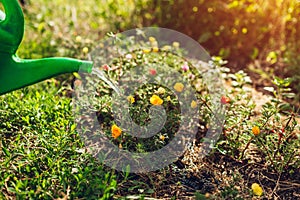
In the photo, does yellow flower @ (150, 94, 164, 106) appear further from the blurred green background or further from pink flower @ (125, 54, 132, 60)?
the blurred green background

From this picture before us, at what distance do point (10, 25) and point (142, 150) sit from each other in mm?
852

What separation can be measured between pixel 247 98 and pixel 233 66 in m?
0.99

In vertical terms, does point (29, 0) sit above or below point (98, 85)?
above

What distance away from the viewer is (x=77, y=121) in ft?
7.79

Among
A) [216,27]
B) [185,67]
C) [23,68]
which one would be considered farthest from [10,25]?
[216,27]

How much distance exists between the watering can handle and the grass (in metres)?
0.41

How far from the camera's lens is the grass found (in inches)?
78.5

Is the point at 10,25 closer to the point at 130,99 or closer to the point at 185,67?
the point at 130,99

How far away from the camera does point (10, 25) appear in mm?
2127

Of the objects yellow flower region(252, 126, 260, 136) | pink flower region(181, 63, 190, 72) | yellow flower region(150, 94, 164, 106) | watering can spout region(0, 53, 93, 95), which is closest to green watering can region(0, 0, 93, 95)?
watering can spout region(0, 53, 93, 95)

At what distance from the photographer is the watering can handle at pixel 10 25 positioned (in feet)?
6.93

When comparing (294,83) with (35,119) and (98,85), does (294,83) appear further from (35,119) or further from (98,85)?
(35,119)

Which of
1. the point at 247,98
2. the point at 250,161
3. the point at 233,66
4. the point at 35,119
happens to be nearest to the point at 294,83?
the point at 233,66

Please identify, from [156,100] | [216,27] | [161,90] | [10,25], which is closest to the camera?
[10,25]
